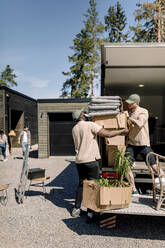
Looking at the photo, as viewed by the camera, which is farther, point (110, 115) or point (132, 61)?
point (132, 61)

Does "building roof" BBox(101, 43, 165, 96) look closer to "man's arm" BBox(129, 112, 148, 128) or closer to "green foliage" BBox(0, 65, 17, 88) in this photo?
"man's arm" BBox(129, 112, 148, 128)

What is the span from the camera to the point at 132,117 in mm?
3445

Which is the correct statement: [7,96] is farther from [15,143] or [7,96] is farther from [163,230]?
[163,230]

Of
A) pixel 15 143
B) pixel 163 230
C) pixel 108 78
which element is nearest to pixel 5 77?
pixel 15 143

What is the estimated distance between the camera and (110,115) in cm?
339

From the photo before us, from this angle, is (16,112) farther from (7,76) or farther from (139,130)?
(7,76)

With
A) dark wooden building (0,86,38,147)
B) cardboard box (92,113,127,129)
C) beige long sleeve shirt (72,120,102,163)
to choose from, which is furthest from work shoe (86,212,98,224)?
dark wooden building (0,86,38,147)

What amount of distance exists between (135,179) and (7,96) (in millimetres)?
11444

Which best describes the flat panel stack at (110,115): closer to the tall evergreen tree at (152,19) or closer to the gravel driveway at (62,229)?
the gravel driveway at (62,229)

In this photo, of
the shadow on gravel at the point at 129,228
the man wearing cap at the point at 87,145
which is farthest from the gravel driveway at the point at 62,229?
the man wearing cap at the point at 87,145

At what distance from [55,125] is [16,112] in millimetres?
6076

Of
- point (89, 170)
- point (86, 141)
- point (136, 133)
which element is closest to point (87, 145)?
point (86, 141)

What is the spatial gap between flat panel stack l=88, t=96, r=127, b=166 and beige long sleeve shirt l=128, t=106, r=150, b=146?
0.20 m

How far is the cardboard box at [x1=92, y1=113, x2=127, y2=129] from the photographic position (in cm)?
333
